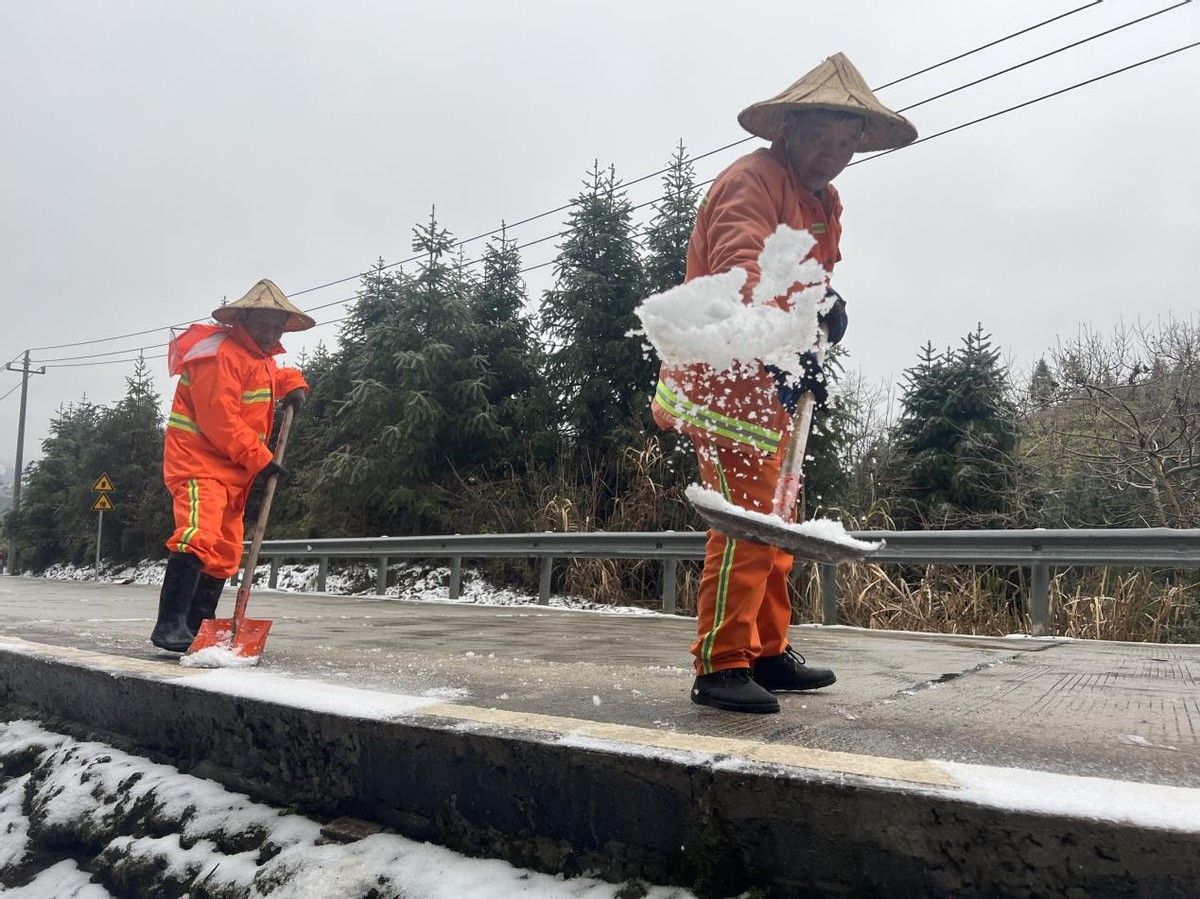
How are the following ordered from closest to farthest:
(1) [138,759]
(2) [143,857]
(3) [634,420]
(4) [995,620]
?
(2) [143,857] < (1) [138,759] < (4) [995,620] < (3) [634,420]

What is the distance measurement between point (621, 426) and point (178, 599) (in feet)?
→ 30.1

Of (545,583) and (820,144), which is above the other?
(820,144)

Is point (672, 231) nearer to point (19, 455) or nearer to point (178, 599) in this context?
point (178, 599)

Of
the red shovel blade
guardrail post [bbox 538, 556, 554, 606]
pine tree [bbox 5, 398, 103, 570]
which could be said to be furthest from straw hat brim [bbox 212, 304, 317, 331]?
pine tree [bbox 5, 398, 103, 570]

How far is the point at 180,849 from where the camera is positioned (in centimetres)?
209

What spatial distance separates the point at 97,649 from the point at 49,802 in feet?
4.47

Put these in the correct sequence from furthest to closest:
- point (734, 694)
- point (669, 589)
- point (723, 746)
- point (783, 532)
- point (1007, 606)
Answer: point (669, 589) < point (1007, 606) < point (734, 694) < point (783, 532) < point (723, 746)

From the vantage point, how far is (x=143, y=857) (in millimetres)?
2111

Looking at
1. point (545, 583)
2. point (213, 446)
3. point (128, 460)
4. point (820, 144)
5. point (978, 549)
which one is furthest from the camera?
point (128, 460)

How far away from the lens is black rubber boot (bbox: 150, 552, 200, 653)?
378cm

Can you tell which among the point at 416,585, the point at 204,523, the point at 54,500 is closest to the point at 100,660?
the point at 204,523

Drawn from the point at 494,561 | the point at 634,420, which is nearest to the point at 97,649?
the point at 634,420

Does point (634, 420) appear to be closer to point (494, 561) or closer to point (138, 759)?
point (494, 561)

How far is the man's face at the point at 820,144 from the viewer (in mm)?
2518
